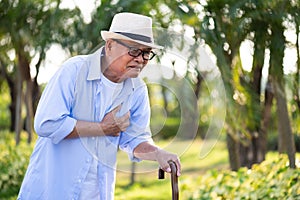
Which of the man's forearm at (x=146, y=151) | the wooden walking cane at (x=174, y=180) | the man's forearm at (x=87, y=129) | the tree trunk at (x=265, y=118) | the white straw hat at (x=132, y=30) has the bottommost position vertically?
the wooden walking cane at (x=174, y=180)

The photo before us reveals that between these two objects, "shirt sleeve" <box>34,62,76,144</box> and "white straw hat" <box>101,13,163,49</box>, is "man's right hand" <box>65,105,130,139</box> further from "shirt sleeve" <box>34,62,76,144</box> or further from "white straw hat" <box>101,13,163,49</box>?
"white straw hat" <box>101,13,163,49</box>

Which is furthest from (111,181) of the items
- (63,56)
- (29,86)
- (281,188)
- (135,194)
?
(29,86)

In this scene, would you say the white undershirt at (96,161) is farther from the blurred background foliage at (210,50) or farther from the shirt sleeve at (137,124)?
the blurred background foliage at (210,50)

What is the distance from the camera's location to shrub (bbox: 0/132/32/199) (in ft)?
27.5

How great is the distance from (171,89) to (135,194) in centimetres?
602

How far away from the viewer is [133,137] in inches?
143

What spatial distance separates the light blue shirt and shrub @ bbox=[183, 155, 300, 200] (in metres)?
2.02

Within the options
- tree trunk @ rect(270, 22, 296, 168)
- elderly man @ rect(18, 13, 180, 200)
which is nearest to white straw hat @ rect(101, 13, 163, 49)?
elderly man @ rect(18, 13, 180, 200)

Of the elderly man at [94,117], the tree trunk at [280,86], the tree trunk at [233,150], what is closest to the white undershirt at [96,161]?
the elderly man at [94,117]

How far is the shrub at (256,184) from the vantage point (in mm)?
5637

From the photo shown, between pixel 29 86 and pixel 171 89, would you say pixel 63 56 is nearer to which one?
pixel 29 86

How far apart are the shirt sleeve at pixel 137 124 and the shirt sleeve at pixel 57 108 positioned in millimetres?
334

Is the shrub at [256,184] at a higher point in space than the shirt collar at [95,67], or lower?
lower

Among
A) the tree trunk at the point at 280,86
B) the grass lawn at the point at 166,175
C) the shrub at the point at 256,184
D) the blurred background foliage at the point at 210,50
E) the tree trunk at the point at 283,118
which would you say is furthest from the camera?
the tree trunk at the point at 283,118
